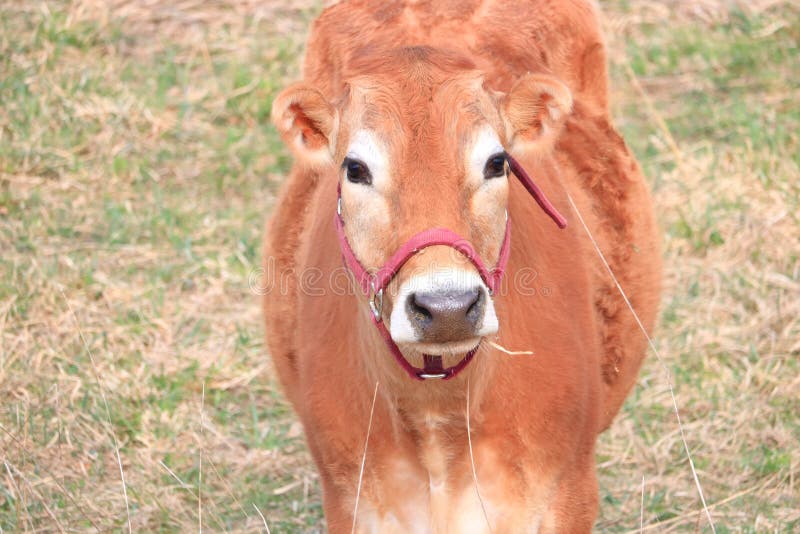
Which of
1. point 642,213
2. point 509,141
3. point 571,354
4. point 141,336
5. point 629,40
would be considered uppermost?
point 509,141

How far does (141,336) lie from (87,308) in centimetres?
37

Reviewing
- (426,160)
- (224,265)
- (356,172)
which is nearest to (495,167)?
(426,160)

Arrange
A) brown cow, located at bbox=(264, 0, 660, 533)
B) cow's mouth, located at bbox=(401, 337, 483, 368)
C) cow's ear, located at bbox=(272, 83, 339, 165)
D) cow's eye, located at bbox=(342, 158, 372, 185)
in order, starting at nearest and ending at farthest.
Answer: cow's mouth, located at bbox=(401, 337, 483, 368) < brown cow, located at bbox=(264, 0, 660, 533) < cow's eye, located at bbox=(342, 158, 372, 185) < cow's ear, located at bbox=(272, 83, 339, 165)

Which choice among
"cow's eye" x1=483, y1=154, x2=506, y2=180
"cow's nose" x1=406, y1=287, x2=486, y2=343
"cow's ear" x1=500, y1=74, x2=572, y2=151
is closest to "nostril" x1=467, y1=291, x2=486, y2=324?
"cow's nose" x1=406, y1=287, x2=486, y2=343

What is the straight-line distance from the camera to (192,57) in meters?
8.73

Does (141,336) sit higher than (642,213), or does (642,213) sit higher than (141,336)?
(642,213)

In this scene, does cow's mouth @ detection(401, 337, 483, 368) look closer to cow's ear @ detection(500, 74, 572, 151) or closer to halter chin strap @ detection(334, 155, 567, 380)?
halter chin strap @ detection(334, 155, 567, 380)

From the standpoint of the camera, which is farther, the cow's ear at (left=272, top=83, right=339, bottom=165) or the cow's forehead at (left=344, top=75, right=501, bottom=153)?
the cow's ear at (left=272, top=83, right=339, bottom=165)

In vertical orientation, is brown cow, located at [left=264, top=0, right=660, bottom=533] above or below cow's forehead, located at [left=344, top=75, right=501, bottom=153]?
below

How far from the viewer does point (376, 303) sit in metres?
3.43

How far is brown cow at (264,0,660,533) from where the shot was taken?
3346 mm

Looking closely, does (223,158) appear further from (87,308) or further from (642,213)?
(642,213)

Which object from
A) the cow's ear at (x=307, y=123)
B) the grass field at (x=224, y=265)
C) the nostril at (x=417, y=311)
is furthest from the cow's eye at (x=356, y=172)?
the grass field at (x=224, y=265)

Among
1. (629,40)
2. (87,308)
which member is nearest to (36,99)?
(87,308)
